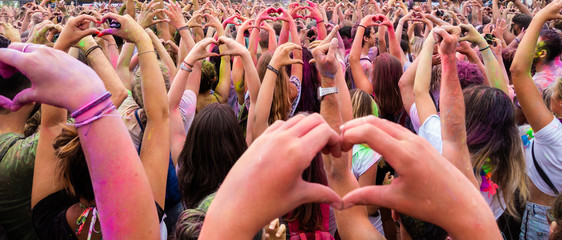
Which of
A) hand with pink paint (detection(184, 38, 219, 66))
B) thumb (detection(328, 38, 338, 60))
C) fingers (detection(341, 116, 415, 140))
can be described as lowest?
hand with pink paint (detection(184, 38, 219, 66))

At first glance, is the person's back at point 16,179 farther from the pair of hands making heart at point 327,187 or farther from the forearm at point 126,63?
the forearm at point 126,63

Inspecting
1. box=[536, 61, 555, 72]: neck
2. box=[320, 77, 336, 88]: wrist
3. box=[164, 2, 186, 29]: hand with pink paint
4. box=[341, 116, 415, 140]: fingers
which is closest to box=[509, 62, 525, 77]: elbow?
box=[320, 77, 336, 88]: wrist

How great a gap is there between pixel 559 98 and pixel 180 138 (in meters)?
2.67

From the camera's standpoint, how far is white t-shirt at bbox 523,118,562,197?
2.55 meters

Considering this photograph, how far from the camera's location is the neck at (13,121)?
7.14 feet

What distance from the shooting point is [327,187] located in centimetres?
80

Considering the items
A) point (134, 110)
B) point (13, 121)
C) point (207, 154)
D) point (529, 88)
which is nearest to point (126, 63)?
point (134, 110)

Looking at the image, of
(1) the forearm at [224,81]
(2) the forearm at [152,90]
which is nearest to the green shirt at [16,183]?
(2) the forearm at [152,90]

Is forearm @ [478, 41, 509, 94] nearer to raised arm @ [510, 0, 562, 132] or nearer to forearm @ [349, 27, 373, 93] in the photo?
raised arm @ [510, 0, 562, 132]

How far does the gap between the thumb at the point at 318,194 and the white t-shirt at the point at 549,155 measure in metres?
2.32

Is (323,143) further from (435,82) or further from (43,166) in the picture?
(435,82)

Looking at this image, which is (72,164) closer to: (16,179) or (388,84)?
(16,179)

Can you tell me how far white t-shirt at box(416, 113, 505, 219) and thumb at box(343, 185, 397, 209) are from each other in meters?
1.59

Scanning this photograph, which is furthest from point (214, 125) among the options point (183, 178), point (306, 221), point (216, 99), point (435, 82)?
point (435, 82)
